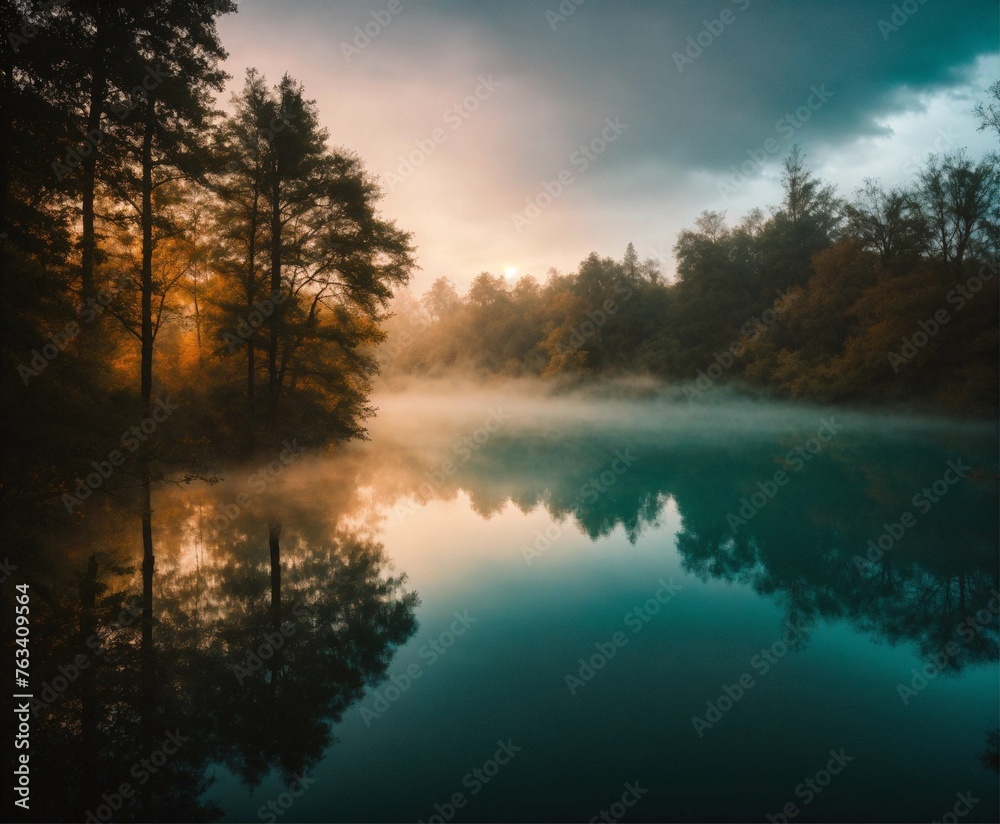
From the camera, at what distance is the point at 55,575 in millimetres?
9906

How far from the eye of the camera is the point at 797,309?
139ft

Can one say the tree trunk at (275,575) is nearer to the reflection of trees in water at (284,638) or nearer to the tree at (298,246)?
the reflection of trees in water at (284,638)

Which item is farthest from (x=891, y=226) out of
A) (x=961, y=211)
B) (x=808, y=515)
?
(x=808, y=515)

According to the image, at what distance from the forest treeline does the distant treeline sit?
90.0ft

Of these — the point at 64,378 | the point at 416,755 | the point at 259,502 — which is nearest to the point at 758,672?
the point at 416,755

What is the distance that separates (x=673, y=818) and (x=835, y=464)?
23.2 metres

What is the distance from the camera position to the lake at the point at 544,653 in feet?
17.9

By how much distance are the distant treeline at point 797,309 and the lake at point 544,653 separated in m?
19.1

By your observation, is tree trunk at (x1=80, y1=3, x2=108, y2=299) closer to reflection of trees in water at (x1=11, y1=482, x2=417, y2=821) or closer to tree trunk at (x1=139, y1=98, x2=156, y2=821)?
tree trunk at (x1=139, y1=98, x2=156, y2=821)

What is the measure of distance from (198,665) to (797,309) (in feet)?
150

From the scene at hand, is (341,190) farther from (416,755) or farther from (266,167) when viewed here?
(416,755)

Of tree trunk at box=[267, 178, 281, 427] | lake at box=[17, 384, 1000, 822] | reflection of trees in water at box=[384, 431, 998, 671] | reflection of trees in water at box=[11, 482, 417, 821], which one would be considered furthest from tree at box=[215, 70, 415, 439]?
reflection of trees in water at box=[11, 482, 417, 821]

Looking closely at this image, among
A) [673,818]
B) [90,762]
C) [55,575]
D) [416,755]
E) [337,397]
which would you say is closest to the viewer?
[673,818]

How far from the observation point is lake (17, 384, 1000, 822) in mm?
5441
